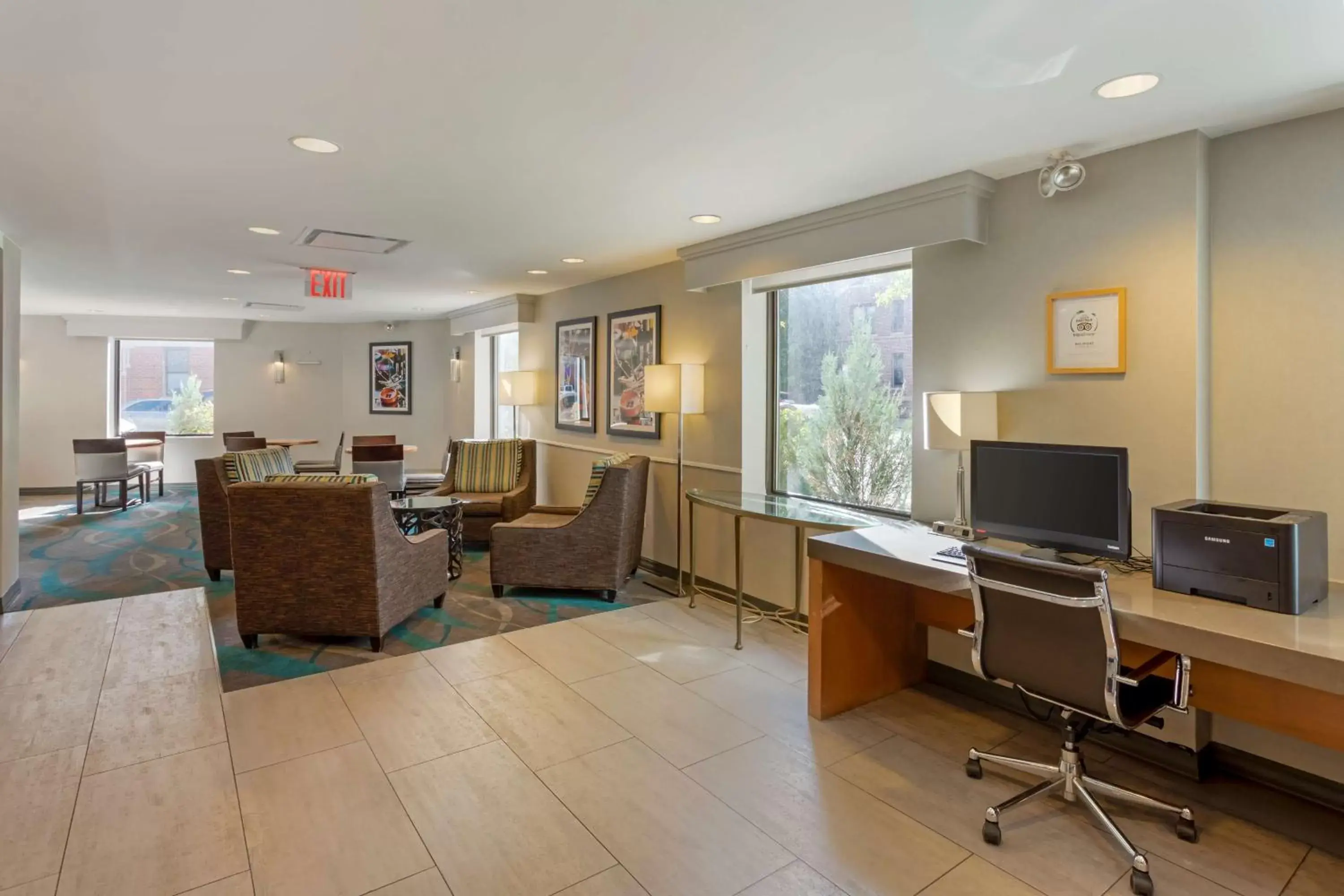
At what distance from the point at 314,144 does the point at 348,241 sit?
6.05 ft

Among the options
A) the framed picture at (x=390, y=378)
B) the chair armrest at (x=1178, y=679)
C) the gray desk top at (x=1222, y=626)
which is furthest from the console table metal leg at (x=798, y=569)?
the framed picture at (x=390, y=378)

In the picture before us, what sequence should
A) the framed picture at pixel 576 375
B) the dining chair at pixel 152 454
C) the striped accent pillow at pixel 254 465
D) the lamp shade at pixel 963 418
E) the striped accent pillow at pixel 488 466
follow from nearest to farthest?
the lamp shade at pixel 963 418 < the striped accent pillow at pixel 254 465 < the framed picture at pixel 576 375 < the striped accent pillow at pixel 488 466 < the dining chair at pixel 152 454

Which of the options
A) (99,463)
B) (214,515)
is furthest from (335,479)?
(99,463)

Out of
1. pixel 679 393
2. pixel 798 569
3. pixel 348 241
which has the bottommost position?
pixel 798 569

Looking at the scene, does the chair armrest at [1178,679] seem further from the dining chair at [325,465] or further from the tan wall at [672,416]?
the dining chair at [325,465]

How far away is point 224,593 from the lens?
4824 mm

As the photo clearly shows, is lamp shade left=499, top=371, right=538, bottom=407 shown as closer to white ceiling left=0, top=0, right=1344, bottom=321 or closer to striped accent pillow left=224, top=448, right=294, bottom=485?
striped accent pillow left=224, top=448, right=294, bottom=485

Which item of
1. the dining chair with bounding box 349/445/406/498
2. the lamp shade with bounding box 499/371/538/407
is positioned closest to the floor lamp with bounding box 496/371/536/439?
the lamp shade with bounding box 499/371/538/407

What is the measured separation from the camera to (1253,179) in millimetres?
2527

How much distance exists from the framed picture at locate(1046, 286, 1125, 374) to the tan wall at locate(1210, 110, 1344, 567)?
12.2 inches

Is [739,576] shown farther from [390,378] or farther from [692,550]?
[390,378]

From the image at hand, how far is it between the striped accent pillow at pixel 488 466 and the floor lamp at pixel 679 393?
2.08 m

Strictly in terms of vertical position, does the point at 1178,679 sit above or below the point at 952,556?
below

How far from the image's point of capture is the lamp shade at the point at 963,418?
118 inches
